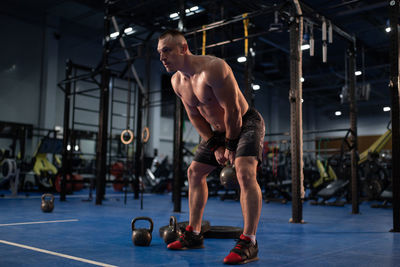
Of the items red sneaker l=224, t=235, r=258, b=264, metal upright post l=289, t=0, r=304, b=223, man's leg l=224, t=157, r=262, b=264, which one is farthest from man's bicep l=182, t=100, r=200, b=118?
metal upright post l=289, t=0, r=304, b=223

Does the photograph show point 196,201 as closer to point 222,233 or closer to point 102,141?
point 222,233

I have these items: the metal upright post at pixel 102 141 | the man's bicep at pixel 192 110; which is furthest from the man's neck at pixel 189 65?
the metal upright post at pixel 102 141

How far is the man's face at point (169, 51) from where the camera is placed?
217 cm

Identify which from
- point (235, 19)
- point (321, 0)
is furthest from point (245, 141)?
point (321, 0)

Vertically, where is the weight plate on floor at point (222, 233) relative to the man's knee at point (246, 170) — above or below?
below

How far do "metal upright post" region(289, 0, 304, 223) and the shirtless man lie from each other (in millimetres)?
1885

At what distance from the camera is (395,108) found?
350cm

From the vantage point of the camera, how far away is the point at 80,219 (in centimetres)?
403

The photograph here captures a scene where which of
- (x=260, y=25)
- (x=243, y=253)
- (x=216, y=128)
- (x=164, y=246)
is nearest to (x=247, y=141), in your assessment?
(x=216, y=128)

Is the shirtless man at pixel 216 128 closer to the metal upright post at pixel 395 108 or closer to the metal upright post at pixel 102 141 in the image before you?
the metal upright post at pixel 395 108

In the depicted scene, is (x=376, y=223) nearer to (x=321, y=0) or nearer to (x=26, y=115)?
→ (x=321, y=0)

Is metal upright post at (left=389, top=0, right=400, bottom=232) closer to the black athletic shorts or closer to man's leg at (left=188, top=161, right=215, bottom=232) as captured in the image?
the black athletic shorts

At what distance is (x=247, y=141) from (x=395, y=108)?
199cm

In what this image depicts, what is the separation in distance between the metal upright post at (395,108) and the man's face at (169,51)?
92.1 inches
